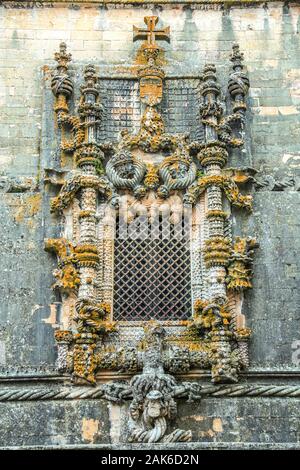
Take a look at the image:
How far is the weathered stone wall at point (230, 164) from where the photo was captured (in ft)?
35.2

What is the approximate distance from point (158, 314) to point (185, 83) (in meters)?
3.63

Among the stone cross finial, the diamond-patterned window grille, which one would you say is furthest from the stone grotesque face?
the stone cross finial

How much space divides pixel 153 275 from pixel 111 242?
74 cm

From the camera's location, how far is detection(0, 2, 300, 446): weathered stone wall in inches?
422

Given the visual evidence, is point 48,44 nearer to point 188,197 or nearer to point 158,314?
point 188,197

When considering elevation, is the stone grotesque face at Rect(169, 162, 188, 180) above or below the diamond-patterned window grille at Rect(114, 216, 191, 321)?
above

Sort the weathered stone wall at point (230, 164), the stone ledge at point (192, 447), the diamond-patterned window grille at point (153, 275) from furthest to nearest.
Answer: the diamond-patterned window grille at point (153, 275) → the weathered stone wall at point (230, 164) → the stone ledge at point (192, 447)

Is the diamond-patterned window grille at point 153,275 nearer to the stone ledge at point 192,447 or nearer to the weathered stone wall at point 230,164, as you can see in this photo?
the weathered stone wall at point 230,164

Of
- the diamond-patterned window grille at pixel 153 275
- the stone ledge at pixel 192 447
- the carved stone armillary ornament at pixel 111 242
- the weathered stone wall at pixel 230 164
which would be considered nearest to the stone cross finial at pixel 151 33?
the carved stone armillary ornament at pixel 111 242

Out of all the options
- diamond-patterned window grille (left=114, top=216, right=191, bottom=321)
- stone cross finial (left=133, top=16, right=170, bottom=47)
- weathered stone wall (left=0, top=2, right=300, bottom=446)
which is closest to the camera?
weathered stone wall (left=0, top=2, right=300, bottom=446)

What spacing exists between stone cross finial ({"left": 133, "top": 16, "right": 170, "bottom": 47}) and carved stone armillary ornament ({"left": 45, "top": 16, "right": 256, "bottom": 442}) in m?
0.02

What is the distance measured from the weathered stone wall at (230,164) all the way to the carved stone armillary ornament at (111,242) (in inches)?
10.8

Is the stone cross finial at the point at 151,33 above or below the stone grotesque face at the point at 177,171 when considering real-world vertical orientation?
above

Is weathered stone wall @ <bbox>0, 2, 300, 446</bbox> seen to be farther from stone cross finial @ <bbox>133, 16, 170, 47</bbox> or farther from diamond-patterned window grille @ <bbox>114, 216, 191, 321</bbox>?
diamond-patterned window grille @ <bbox>114, 216, 191, 321</bbox>
